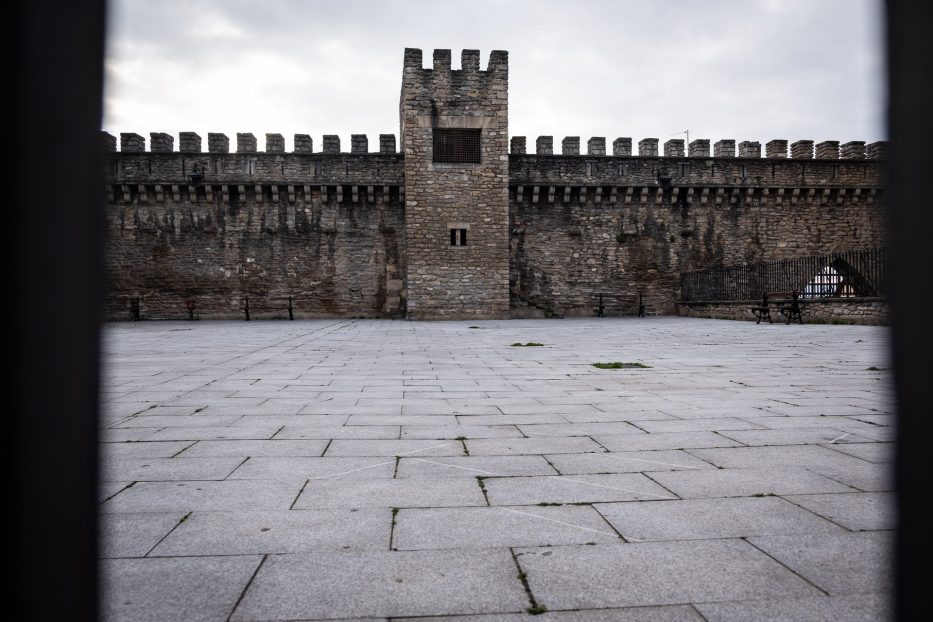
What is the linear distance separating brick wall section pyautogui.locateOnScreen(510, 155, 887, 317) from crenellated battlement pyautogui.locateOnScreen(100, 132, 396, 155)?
591 centimetres

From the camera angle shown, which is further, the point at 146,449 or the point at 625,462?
the point at 146,449

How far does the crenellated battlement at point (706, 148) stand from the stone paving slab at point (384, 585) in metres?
21.5

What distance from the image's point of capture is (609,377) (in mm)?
6230

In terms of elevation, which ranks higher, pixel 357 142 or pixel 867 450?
pixel 357 142

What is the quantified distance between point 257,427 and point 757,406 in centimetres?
381

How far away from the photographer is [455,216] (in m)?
20.7

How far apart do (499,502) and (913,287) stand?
217cm

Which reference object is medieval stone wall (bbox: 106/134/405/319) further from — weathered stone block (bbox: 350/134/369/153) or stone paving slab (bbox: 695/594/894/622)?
stone paving slab (bbox: 695/594/894/622)

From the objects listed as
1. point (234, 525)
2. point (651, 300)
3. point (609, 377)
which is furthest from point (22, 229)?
point (651, 300)

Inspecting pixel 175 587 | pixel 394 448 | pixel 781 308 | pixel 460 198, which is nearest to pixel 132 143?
pixel 460 198

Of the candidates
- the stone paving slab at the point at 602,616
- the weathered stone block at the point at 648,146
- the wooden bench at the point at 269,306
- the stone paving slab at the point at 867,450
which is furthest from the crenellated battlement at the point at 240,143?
the stone paving slab at the point at 602,616

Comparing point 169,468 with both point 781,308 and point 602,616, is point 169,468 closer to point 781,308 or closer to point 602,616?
point 602,616

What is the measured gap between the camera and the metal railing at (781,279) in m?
17.6

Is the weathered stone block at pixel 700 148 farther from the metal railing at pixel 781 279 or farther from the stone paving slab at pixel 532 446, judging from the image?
the stone paving slab at pixel 532 446
